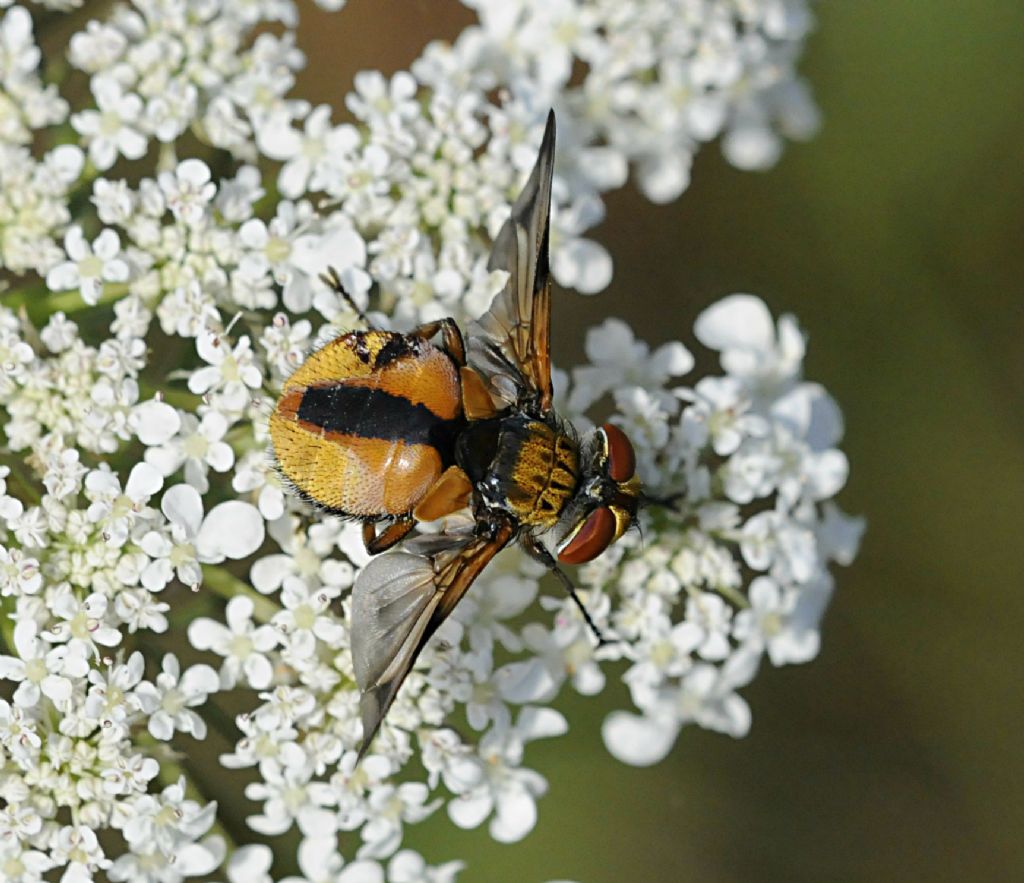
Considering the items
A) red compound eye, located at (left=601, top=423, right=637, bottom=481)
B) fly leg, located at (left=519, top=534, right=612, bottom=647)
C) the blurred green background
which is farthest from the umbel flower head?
the blurred green background

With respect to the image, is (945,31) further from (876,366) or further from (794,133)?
(876,366)

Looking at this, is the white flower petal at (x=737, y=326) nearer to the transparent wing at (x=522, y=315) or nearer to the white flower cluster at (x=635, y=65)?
the white flower cluster at (x=635, y=65)

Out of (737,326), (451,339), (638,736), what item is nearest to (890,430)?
(737,326)

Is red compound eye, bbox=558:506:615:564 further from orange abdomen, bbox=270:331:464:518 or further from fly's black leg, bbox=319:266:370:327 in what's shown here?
fly's black leg, bbox=319:266:370:327

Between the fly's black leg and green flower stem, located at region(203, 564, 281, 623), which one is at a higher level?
the fly's black leg

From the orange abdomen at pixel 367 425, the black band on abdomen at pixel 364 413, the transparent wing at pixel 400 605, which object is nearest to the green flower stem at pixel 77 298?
the orange abdomen at pixel 367 425

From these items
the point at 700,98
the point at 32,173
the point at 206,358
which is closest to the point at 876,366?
the point at 700,98

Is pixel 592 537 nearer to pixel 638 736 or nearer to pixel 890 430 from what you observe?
pixel 638 736
